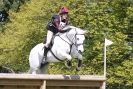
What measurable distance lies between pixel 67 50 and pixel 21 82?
1066mm

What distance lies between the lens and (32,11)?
989 inches

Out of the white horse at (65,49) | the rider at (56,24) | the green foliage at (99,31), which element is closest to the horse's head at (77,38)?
the white horse at (65,49)

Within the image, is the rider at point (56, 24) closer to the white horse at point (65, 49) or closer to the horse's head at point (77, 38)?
the white horse at point (65, 49)

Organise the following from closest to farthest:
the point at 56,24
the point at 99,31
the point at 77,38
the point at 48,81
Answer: the point at 48,81, the point at 77,38, the point at 56,24, the point at 99,31

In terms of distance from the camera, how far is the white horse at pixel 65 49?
9438 mm

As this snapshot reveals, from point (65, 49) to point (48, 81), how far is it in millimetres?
733

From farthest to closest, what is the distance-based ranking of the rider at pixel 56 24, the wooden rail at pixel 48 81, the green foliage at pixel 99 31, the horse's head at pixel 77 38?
the green foliage at pixel 99 31 → the rider at pixel 56 24 → the horse's head at pixel 77 38 → the wooden rail at pixel 48 81

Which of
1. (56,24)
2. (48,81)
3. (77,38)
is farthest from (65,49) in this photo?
(48,81)

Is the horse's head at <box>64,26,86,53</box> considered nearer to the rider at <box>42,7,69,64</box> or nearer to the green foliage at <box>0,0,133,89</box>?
the rider at <box>42,7,69,64</box>

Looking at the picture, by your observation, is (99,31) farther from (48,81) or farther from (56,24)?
(48,81)

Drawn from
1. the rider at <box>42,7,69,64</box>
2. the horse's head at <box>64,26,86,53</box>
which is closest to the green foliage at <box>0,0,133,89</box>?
the rider at <box>42,7,69,64</box>

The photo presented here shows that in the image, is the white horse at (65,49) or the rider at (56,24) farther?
the rider at (56,24)

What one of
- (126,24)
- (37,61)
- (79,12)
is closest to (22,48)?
(79,12)

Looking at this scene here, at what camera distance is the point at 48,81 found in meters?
9.17
